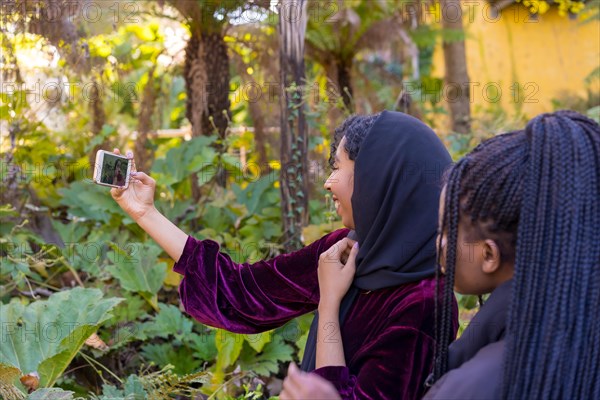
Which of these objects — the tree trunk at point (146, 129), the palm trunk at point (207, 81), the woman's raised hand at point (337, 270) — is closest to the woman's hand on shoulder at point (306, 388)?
the woman's raised hand at point (337, 270)

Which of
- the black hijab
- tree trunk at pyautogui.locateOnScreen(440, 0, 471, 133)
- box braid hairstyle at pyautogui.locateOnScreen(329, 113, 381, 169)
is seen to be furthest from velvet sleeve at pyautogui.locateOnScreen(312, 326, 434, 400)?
tree trunk at pyautogui.locateOnScreen(440, 0, 471, 133)

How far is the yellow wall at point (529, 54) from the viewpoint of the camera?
15117mm

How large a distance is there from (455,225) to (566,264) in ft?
0.91

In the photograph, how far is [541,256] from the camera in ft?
5.21

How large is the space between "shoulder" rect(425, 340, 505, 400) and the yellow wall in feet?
43.3

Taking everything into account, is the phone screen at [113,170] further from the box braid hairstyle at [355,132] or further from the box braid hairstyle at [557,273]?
the box braid hairstyle at [557,273]

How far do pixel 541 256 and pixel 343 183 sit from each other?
90cm

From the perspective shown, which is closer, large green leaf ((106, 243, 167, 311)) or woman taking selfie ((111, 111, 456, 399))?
woman taking selfie ((111, 111, 456, 399))

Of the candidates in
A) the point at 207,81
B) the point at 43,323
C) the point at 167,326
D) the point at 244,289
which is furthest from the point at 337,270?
the point at 207,81

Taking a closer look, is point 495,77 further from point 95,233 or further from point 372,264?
point 372,264

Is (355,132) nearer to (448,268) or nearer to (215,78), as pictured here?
(448,268)

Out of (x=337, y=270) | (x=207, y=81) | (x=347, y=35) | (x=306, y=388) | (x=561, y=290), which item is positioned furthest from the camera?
(x=347, y=35)

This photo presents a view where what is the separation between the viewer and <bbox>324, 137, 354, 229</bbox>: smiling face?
2.40 metres

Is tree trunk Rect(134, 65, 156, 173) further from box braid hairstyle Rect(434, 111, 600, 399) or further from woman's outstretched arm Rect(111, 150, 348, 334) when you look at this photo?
box braid hairstyle Rect(434, 111, 600, 399)
